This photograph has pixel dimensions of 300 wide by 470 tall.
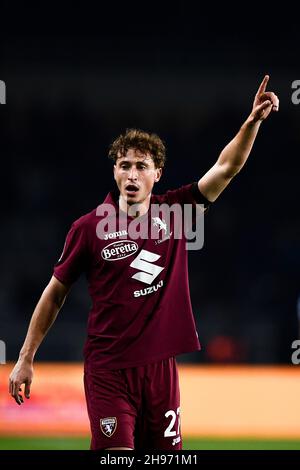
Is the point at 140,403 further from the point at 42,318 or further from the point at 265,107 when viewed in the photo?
the point at 265,107

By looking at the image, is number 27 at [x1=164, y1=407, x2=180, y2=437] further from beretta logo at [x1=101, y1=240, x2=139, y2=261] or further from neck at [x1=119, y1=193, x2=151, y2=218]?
neck at [x1=119, y1=193, x2=151, y2=218]

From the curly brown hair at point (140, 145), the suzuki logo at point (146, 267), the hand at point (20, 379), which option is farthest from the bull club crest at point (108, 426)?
the curly brown hair at point (140, 145)

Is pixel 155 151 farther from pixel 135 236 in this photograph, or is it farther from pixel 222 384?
pixel 222 384

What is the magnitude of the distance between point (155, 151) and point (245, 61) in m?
11.2

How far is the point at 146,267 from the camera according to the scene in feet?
14.0

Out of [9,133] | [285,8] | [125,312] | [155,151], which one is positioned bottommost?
[125,312]

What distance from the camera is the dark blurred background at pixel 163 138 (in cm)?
1137

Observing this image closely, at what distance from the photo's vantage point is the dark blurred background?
1137cm

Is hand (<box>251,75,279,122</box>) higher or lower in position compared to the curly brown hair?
higher

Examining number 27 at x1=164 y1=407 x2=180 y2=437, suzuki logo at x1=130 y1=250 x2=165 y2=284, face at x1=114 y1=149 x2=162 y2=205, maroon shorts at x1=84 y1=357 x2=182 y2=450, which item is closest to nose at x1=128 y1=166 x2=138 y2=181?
face at x1=114 y1=149 x2=162 y2=205

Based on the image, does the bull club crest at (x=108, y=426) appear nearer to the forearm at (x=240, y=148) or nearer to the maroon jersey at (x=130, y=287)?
the maroon jersey at (x=130, y=287)

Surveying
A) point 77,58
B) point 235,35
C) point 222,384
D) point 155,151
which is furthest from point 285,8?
point 155,151

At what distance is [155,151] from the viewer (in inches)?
177

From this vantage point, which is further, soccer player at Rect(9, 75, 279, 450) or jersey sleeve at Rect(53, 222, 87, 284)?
jersey sleeve at Rect(53, 222, 87, 284)
